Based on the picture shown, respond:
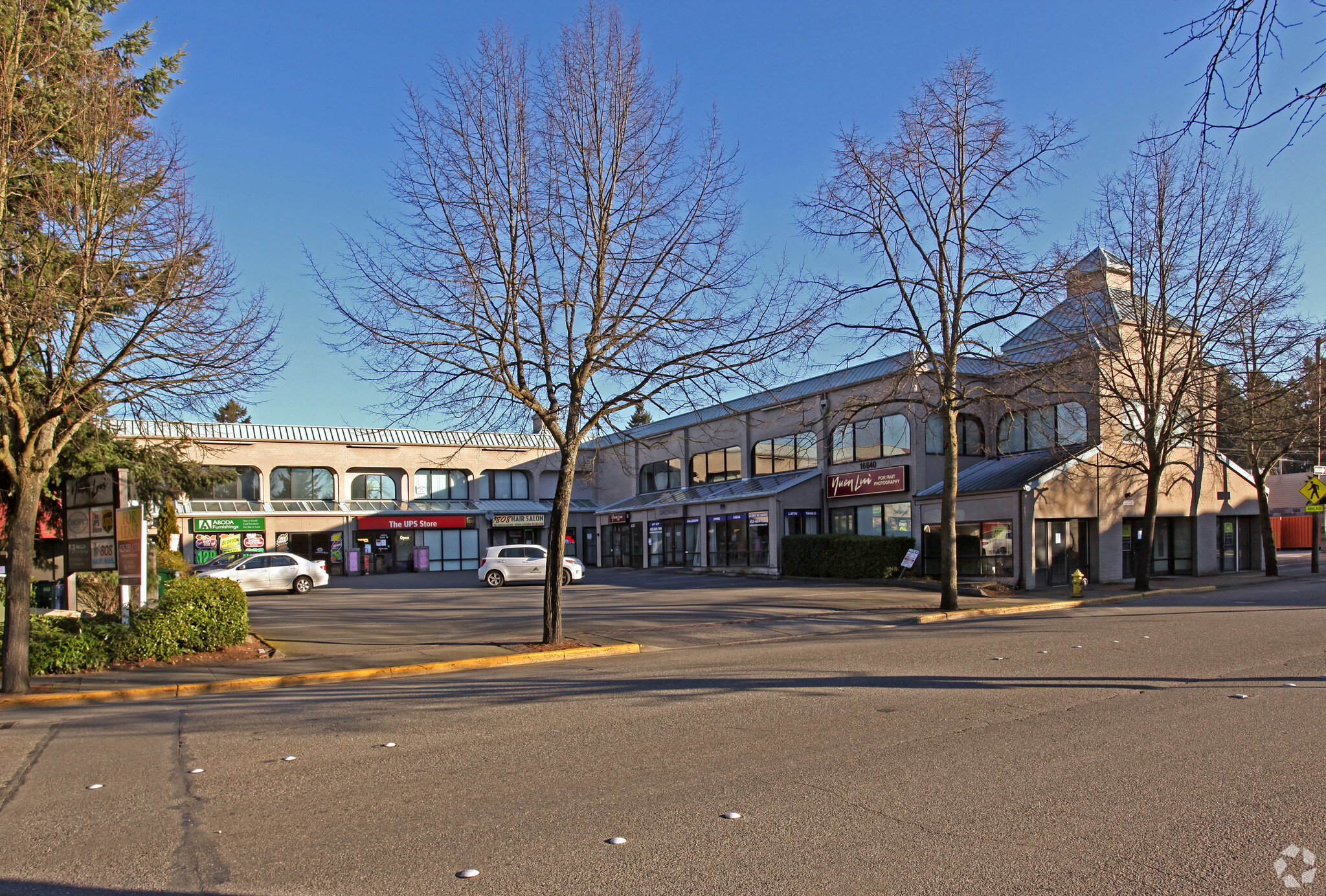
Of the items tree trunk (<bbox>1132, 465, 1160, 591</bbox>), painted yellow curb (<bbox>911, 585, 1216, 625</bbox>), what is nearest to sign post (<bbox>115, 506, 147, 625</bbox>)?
painted yellow curb (<bbox>911, 585, 1216, 625</bbox>)

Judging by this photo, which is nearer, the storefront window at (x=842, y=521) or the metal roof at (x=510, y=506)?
the storefront window at (x=842, y=521)

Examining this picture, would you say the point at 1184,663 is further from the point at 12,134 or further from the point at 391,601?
the point at 391,601

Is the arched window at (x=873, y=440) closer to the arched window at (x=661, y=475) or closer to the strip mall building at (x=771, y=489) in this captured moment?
the strip mall building at (x=771, y=489)

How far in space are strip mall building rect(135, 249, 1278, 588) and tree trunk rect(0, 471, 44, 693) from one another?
2.80 m

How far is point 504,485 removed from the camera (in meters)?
53.1

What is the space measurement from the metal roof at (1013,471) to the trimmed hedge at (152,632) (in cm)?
1918

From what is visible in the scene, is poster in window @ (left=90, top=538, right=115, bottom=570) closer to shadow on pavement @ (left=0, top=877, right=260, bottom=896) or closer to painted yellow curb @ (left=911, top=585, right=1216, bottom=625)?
shadow on pavement @ (left=0, top=877, right=260, bottom=896)

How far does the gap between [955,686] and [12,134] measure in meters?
13.6

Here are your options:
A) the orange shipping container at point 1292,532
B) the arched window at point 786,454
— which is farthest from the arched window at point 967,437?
the orange shipping container at point 1292,532

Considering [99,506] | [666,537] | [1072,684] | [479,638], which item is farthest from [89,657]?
[666,537]

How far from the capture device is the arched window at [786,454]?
1459 inches

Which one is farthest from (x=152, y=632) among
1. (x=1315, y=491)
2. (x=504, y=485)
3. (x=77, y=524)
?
(x=504, y=485)

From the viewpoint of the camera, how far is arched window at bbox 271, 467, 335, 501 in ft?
152

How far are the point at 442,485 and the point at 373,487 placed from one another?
153 inches
